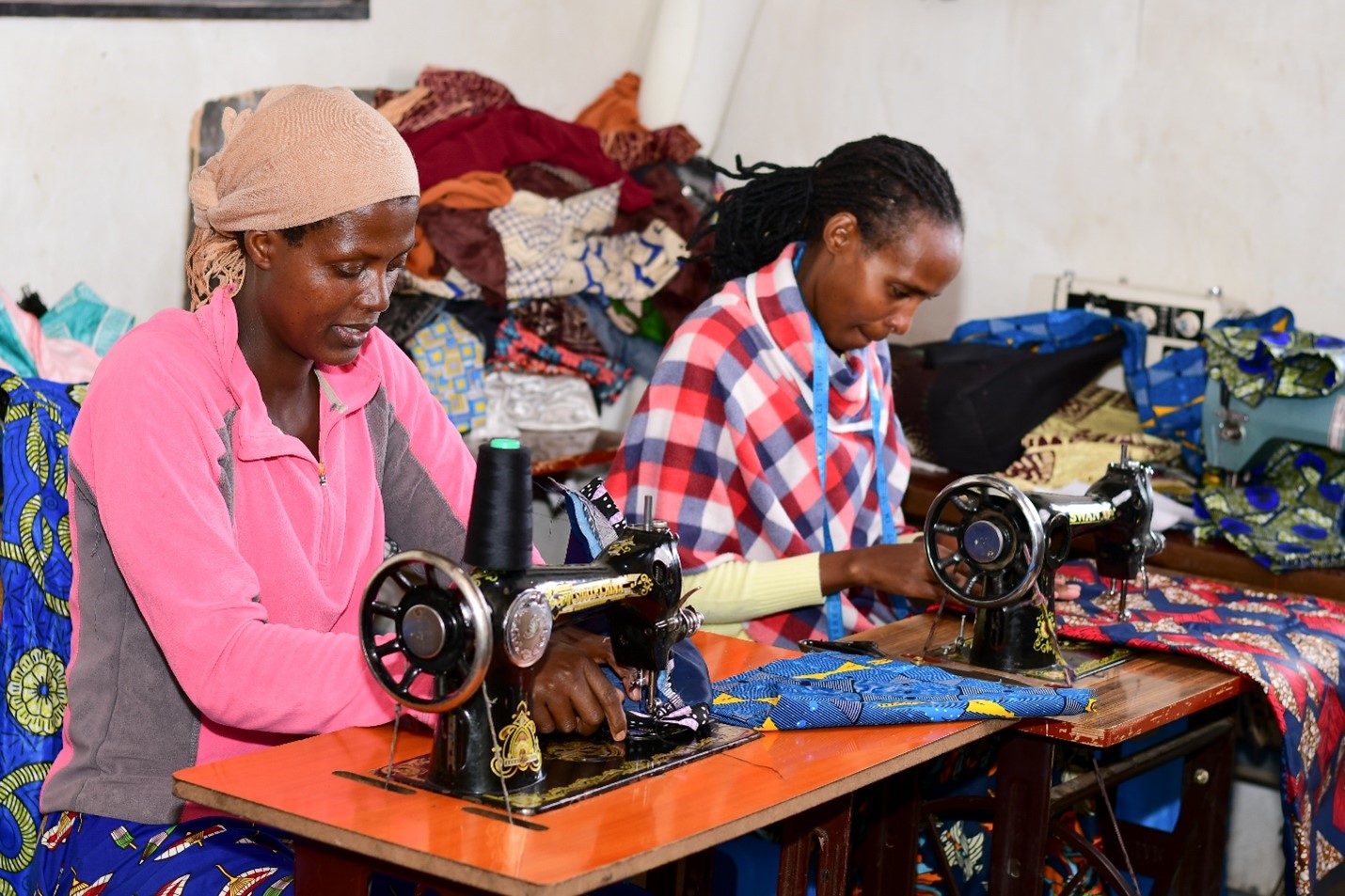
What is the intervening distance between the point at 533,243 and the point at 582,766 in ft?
8.44

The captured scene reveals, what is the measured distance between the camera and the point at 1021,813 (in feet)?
7.68

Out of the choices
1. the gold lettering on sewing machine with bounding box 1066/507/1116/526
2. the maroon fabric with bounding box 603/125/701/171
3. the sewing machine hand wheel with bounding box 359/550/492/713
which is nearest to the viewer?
the sewing machine hand wheel with bounding box 359/550/492/713

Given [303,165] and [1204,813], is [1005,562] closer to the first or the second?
[1204,813]

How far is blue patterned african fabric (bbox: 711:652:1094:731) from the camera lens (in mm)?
2055

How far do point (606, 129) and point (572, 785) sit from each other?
11.0ft

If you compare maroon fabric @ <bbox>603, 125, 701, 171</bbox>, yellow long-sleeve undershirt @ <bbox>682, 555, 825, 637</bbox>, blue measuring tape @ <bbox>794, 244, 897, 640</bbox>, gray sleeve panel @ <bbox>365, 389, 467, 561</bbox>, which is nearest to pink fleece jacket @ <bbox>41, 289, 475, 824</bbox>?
gray sleeve panel @ <bbox>365, 389, 467, 561</bbox>

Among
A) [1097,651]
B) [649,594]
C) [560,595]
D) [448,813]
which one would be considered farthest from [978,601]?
[448,813]

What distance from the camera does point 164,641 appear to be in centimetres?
186

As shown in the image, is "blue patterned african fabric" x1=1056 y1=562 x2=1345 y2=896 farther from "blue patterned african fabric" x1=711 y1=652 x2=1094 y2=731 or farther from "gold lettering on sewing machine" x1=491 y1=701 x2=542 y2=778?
"gold lettering on sewing machine" x1=491 y1=701 x2=542 y2=778

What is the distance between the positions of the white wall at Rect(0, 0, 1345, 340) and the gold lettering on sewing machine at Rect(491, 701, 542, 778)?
2.36 m

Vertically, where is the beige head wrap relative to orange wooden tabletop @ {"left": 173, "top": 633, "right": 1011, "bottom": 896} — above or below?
above

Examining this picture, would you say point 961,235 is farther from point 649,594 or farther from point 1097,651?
point 649,594

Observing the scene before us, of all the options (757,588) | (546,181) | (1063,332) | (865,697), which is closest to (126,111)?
(546,181)

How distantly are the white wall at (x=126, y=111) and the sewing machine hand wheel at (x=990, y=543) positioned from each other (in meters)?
2.21
